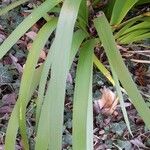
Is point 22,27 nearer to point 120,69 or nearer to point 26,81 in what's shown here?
point 26,81

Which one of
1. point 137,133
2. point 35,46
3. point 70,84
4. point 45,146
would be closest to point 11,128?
point 45,146

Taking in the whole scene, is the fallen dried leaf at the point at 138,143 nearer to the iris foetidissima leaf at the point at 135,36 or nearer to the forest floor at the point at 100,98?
the forest floor at the point at 100,98

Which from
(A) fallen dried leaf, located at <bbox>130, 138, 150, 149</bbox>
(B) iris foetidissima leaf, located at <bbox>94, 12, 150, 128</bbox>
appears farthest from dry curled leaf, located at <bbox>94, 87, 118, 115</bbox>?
(B) iris foetidissima leaf, located at <bbox>94, 12, 150, 128</bbox>

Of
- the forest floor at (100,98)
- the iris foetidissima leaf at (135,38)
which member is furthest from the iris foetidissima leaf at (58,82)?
the iris foetidissima leaf at (135,38)

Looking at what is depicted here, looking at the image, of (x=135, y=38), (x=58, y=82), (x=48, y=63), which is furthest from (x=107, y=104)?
(x=58, y=82)

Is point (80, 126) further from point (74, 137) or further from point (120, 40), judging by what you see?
point (120, 40)
